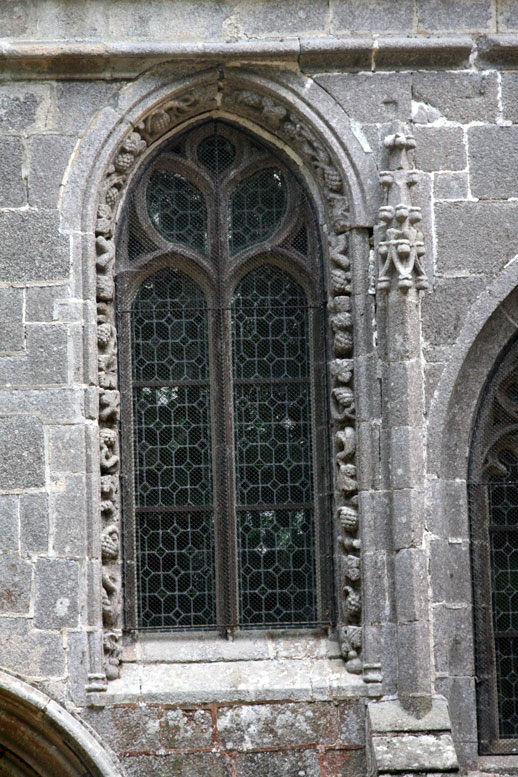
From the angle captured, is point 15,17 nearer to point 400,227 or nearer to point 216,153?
point 216,153

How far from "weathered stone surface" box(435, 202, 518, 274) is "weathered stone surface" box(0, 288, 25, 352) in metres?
2.38

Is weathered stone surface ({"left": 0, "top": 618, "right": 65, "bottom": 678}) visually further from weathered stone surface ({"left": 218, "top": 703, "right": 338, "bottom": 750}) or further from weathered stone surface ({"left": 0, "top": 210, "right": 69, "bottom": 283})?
weathered stone surface ({"left": 0, "top": 210, "right": 69, "bottom": 283})

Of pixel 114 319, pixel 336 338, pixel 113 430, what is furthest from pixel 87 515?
pixel 336 338

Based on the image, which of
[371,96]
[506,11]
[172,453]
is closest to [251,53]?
[371,96]

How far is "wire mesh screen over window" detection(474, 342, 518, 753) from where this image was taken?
8.25 meters

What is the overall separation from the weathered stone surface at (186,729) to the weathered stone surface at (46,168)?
2928 millimetres

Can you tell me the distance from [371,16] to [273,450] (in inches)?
101

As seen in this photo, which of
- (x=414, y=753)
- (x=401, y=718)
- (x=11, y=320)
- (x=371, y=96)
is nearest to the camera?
(x=414, y=753)

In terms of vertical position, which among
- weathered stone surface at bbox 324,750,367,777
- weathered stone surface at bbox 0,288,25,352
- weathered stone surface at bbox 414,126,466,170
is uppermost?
weathered stone surface at bbox 414,126,466,170

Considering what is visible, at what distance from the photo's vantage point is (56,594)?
7.93 meters

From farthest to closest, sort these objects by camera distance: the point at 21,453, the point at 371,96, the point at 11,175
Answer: the point at 371,96 < the point at 11,175 < the point at 21,453

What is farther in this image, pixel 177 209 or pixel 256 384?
→ pixel 177 209

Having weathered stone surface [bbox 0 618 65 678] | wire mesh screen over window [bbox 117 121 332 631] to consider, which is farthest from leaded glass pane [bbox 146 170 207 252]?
weathered stone surface [bbox 0 618 65 678]

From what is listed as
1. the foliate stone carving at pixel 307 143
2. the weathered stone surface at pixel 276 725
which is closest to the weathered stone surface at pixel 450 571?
the weathered stone surface at pixel 276 725
